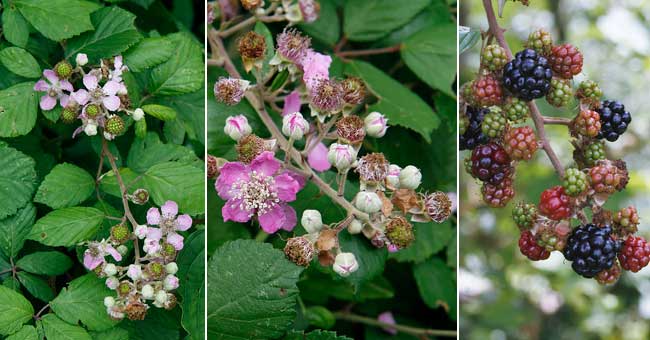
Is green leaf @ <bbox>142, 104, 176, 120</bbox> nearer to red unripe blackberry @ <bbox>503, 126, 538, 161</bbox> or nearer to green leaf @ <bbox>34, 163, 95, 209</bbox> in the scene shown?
green leaf @ <bbox>34, 163, 95, 209</bbox>

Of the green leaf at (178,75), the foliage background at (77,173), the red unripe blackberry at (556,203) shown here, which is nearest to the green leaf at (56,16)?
the foliage background at (77,173)

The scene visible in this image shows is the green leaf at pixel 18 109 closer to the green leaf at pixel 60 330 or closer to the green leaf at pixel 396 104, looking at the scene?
the green leaf at pixel 60 330

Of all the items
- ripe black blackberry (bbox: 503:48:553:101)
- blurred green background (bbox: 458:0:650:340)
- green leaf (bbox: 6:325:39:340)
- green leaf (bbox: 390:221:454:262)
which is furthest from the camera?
blurred green background (bbox: 458:0:650:340)

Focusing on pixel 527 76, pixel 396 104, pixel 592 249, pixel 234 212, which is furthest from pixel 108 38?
pixel 592 249

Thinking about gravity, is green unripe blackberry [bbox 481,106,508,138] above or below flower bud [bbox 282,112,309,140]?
above

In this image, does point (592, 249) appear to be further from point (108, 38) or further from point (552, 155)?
point (108, 38)

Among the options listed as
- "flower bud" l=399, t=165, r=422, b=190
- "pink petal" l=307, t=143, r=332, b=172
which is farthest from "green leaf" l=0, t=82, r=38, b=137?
"flower bud" l=399, t=165, r=422, b=190

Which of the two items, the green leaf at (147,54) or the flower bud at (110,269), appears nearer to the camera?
the flower bud at (110,269)
